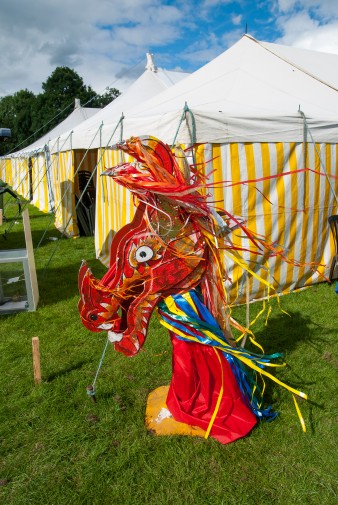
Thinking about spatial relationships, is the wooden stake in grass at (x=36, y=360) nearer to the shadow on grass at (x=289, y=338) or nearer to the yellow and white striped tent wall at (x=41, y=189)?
the shadow on grass at (x=289, y=338)

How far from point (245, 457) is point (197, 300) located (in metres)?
0.91

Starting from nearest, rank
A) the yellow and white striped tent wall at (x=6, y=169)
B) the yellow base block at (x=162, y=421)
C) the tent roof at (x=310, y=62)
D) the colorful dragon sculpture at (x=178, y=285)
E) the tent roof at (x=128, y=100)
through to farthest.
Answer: the colorful dragon sculpture at (x=178, y=285)
the yellow base block at (x=162, y=421)
the tent roof at (x=310, y=62)
the tent roof at (x=128, y=100)
the yellow and white striped tent wall at (x=6, y=169)

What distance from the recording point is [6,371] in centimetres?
308

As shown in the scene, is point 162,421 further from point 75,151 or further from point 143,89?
point 143,89

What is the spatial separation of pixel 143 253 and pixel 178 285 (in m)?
0.28

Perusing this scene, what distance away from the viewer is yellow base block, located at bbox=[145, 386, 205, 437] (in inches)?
90.0

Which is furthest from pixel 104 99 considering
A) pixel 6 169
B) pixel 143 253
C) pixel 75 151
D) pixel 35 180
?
pixel 143 253

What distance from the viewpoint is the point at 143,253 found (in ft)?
6.10

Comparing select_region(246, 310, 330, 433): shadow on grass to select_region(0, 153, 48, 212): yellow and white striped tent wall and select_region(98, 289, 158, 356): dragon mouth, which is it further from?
select_region(0, 153, 48, 212): yellow and white striped tent wall

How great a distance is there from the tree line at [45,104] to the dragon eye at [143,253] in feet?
126

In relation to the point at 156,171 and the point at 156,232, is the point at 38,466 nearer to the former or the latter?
the point at 156,232

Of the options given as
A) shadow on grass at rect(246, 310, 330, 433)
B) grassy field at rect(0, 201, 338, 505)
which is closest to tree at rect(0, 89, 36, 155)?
grassy field at rect(0, 201, 338, 505)

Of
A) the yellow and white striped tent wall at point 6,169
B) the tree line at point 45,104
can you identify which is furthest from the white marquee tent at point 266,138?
the tree line at point 45,104

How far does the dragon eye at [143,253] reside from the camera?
1858mm
